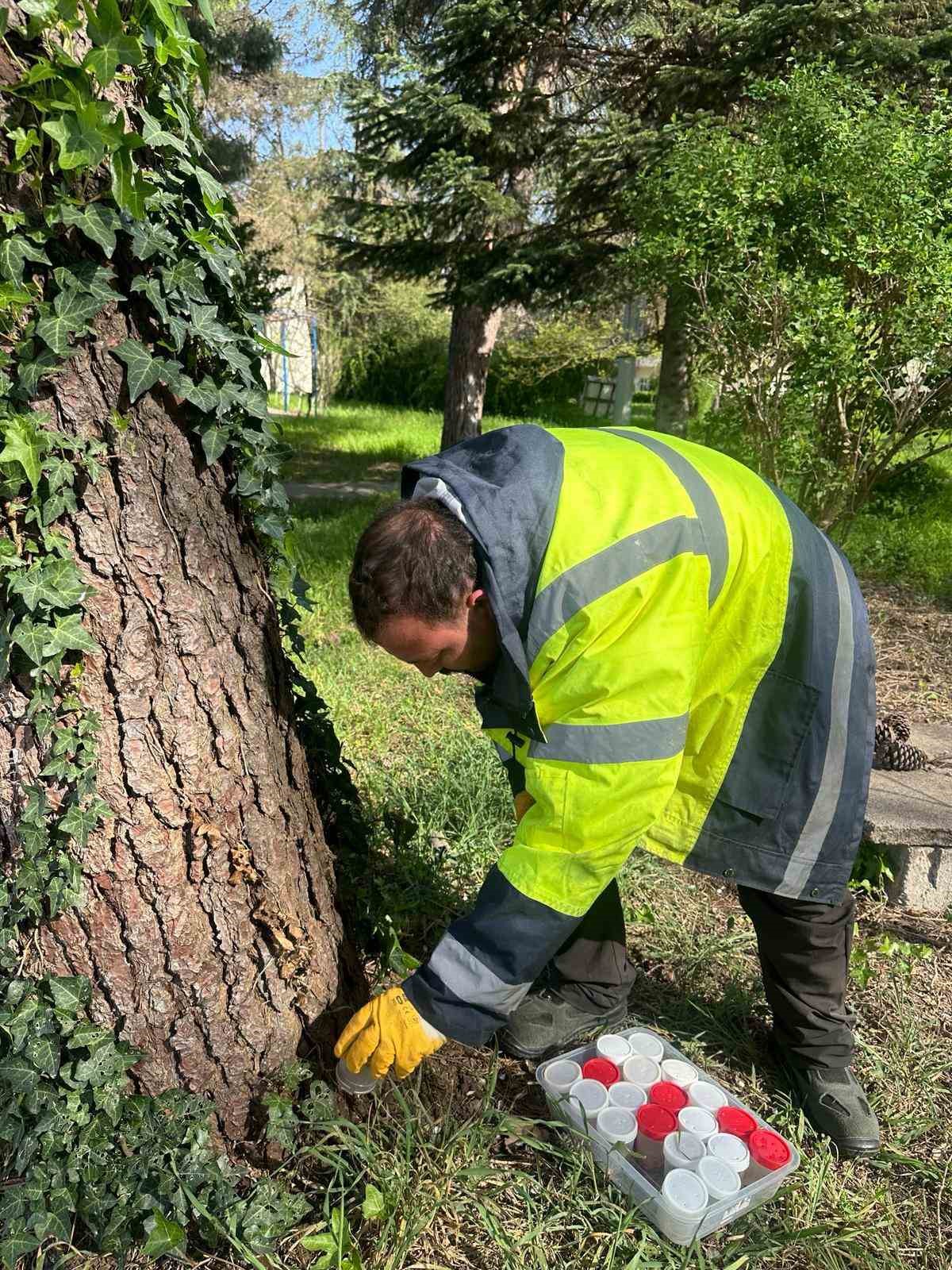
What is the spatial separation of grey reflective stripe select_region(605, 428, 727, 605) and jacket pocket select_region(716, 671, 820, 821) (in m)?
0.27

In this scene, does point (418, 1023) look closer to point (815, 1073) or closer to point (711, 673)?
point (711, 673)

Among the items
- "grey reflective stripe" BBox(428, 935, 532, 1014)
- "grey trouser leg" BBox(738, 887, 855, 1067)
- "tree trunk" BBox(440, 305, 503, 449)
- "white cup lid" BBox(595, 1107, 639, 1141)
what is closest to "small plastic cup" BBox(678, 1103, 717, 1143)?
"white cup lid" BBox(595, 1107, 639, 1141)

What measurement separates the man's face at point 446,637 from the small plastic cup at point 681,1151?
3.54ft

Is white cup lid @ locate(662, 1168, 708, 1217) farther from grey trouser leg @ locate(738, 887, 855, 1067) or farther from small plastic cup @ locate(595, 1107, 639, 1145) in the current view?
grey trouser leg @ locate(738, 887, 855, 1067)

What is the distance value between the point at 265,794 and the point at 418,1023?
1.66 feet

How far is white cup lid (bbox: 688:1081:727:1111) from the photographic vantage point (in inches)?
75.4

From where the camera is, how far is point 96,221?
1215 mm

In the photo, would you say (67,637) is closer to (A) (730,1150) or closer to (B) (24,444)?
(B) (24,444)

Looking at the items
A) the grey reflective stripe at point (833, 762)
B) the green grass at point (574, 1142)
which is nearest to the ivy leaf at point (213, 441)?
the green grass at point (574, 1142)

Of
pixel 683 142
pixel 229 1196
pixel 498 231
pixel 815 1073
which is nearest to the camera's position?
pixel 229 1196

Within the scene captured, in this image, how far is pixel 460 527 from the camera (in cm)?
148

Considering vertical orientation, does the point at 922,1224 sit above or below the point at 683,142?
below

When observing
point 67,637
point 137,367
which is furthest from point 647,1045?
point 137,367

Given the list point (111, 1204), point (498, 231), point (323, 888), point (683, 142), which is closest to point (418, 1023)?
point (323, 888)
